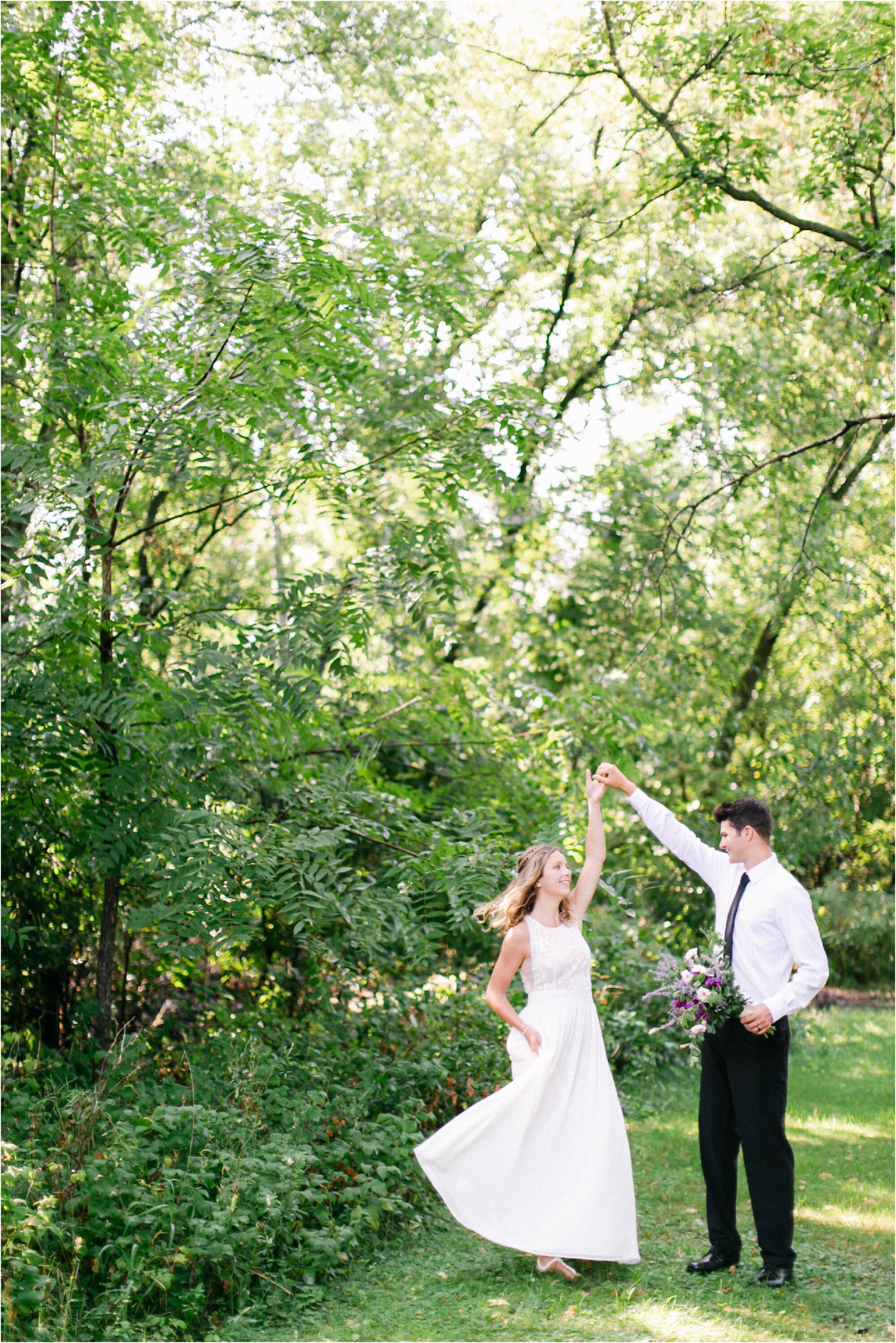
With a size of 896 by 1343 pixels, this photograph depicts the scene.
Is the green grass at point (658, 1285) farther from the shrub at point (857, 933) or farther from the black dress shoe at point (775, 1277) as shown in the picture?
the shrub at point (857, 933)

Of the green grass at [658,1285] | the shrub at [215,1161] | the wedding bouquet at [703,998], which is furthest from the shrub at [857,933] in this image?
the wedding bouquet at [703,998]

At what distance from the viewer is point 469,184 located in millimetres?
12453

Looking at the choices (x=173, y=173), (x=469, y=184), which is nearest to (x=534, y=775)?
(x=173, y=173)

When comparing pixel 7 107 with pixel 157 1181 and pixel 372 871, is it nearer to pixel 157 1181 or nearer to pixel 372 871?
pixel 372 871

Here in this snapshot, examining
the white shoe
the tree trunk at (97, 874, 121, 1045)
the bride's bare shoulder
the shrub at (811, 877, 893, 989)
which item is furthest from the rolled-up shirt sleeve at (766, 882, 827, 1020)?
the shrub at (811, 877, 893, 989)

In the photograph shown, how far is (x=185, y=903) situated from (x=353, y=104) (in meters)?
9.80

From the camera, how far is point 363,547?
9531mm

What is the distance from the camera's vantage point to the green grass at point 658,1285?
14.8ft

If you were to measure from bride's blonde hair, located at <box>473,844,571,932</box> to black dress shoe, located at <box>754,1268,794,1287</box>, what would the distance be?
1737 millimetres

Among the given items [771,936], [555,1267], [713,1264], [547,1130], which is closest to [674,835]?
[771,936]

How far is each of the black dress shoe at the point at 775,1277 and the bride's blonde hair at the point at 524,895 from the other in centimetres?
174

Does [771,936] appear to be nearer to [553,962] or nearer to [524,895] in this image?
[553,962]

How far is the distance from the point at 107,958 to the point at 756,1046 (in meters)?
3.90

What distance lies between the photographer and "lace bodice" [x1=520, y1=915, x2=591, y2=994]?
540cm
